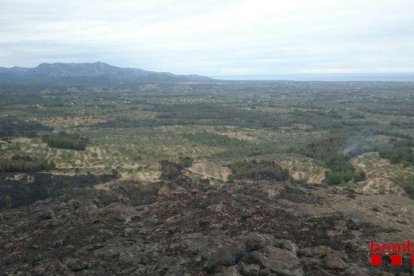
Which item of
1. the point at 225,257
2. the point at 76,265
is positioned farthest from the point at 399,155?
the point at 76,265

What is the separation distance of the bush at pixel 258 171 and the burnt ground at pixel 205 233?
12.8 meters

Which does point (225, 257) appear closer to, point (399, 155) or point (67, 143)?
point (399, 155)

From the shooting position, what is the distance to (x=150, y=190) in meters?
29.6

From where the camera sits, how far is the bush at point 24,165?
4128 cm

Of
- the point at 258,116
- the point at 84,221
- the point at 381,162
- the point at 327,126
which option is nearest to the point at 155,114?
the point at 258,116

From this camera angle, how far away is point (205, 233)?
19.1 m

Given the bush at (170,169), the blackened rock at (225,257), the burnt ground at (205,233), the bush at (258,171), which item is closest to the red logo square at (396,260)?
the burnt ground at (205,233)

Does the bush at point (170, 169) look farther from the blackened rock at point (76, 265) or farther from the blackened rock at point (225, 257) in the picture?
the blackened rock at point (225, 257)

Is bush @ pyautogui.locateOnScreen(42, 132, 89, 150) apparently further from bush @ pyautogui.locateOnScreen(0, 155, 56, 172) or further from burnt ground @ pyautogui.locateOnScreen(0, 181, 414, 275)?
burnt ground @ pyautogui.locateOnScreen(0, 181, 414, 275)

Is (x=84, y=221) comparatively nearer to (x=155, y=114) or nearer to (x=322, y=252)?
(x=322, y=252)

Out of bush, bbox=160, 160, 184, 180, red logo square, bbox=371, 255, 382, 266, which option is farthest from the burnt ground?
bush, bbox=160, 160, 184, 180

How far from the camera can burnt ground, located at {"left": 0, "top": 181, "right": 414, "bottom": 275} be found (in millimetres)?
16469

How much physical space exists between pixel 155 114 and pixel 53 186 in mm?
70153

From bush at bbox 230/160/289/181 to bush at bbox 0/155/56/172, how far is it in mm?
16848
